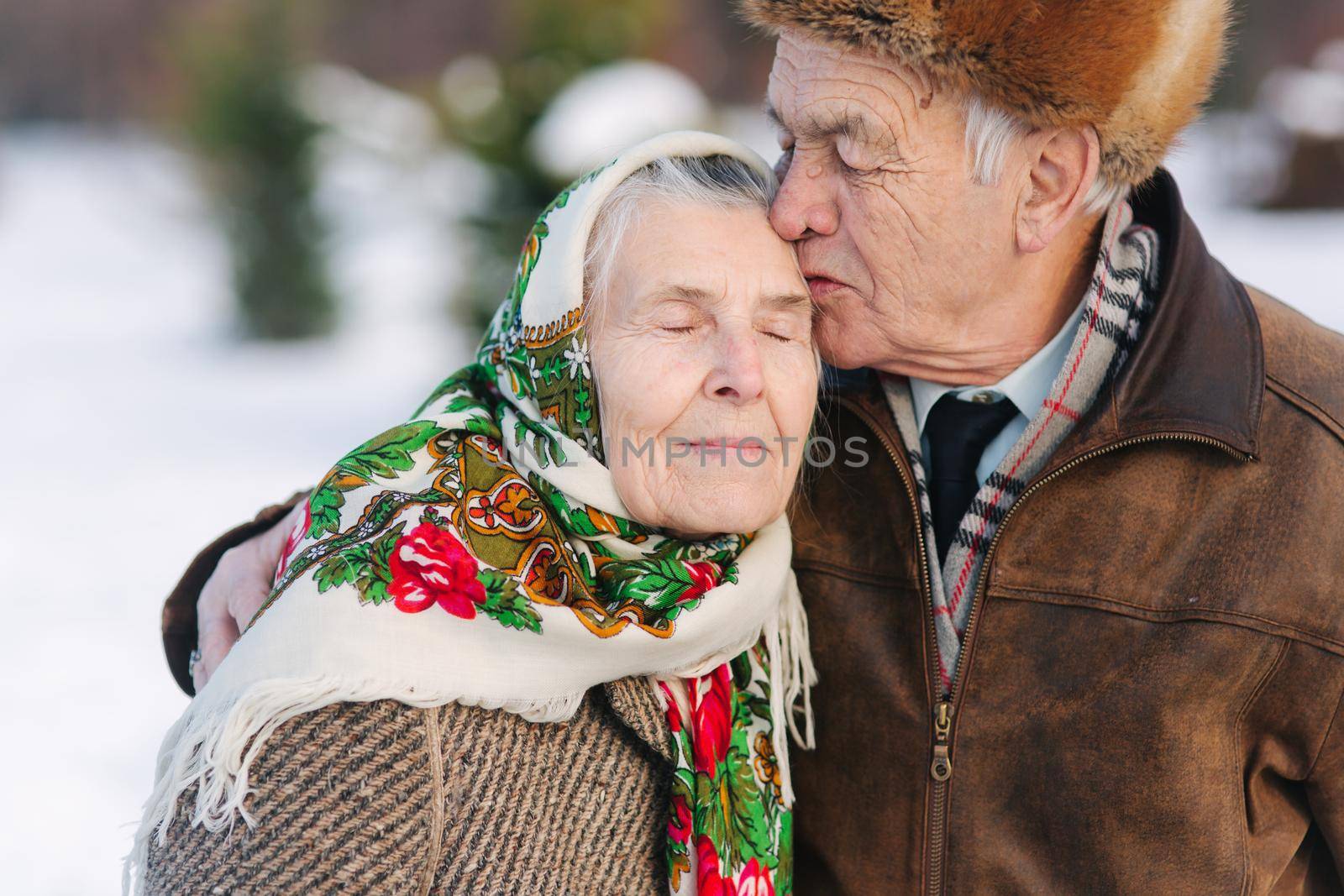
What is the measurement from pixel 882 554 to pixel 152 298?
45.3 ft

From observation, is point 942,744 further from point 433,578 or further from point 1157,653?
point 433,578

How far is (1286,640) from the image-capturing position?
186 centimetres

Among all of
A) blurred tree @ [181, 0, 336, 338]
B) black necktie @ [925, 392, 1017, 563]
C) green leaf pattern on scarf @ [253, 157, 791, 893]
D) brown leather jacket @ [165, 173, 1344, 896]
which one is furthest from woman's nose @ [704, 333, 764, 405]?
blurred tree @ [181, 0, 336, 338]

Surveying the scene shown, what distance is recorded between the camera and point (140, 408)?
9523 millimetres

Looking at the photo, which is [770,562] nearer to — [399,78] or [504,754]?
[504,754]

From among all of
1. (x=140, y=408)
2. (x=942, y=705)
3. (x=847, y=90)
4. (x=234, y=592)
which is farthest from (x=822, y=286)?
(x=140, y=408)

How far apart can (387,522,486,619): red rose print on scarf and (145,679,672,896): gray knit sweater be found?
157mm

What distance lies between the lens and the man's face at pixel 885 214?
204 centimetres

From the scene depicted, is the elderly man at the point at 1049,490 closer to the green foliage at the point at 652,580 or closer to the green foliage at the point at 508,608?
the green foliage at the point at 652,580

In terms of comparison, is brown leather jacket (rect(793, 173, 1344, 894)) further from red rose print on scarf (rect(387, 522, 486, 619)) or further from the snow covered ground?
red rose print on scarf (rect(387, 522, 486, 619))

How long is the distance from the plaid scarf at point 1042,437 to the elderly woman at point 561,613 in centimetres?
29

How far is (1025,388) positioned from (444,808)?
134 cm

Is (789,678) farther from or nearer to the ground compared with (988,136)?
nearer to the ground

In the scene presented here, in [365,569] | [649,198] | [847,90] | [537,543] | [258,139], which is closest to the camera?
[365,569]
